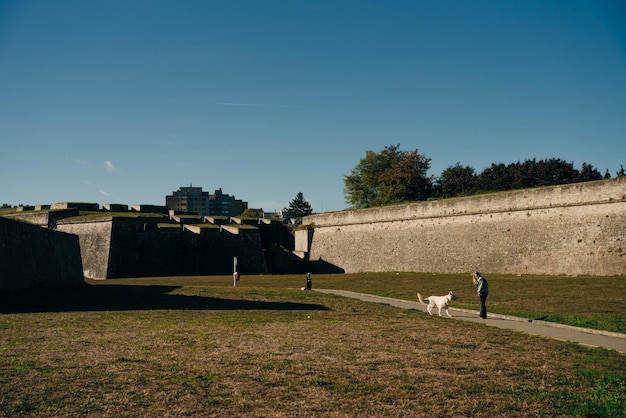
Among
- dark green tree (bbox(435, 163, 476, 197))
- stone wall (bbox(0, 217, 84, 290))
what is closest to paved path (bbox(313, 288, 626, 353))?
stone wall (bbox(0, 217, 84, 290))

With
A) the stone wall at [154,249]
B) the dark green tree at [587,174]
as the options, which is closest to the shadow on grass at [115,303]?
the stone wall at [154,249]

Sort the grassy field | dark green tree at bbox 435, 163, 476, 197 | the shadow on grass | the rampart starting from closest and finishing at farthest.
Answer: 1. the grassy field
2. the shadow on grass
3. the rampart
4. dark green tree at bbox 435, 163, 476, 197

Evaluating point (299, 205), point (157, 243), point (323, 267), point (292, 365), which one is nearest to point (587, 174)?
point (323, 267)

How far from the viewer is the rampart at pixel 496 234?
27.5 m

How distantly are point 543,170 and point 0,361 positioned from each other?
5175 cm

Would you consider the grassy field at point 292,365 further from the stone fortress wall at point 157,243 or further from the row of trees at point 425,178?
the row of trees at point 425,178

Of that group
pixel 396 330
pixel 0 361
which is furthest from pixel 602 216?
pixel 0 361

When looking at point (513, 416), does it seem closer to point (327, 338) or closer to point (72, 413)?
point (72, 413)

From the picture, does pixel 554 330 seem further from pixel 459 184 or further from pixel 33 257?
pixel 459 184

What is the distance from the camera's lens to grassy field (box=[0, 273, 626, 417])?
20.6ft

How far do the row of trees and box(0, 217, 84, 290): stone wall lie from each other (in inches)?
1270

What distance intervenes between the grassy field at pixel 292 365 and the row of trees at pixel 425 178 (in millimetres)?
36478

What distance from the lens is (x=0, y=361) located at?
27.3 ft

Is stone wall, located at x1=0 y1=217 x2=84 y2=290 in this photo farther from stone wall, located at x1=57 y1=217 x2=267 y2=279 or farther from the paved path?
the paved path
